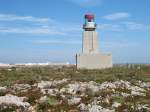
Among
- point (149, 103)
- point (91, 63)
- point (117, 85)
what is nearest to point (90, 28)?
point (91, 63)

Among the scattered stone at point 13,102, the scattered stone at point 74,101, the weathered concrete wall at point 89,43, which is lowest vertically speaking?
the scattered stone at point 74,101

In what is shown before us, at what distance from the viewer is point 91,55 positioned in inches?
2350

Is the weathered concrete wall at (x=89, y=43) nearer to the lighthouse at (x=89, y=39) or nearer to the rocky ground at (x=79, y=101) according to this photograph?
the lighthouse at (x=89, y=39)

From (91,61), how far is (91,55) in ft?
3.36

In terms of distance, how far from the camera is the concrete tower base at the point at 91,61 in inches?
2338

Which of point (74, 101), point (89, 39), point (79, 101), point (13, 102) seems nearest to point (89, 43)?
point (89, 39)

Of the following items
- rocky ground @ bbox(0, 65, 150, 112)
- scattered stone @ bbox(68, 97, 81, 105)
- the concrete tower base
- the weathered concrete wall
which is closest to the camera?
rocky ground @ bbox(0, 65, 150, 112)

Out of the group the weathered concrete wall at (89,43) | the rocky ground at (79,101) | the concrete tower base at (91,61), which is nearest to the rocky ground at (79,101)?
the rocky ground at (79,101)

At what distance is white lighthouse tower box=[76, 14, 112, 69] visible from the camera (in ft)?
195

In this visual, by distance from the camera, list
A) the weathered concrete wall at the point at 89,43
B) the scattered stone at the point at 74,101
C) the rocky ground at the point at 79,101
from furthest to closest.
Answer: the weathered concrete wall at the point at 89,43 → the scattered stone at the point at 74,101 → the rocky ground at the point at 79,101

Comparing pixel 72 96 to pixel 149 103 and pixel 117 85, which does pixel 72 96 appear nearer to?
pixel 149 103

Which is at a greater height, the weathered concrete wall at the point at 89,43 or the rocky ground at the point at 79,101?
the weathered concrete wall at the point at 89,43

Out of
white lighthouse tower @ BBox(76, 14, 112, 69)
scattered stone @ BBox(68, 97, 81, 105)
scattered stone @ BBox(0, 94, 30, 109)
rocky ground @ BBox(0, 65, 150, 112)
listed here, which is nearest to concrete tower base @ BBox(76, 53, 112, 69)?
white lighthouse tower @ BBox(76, 14, 112, 69)

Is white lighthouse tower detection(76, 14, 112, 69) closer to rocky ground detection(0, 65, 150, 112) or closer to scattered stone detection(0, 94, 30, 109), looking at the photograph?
rocky ground detection(0, 65, 150, 112)
